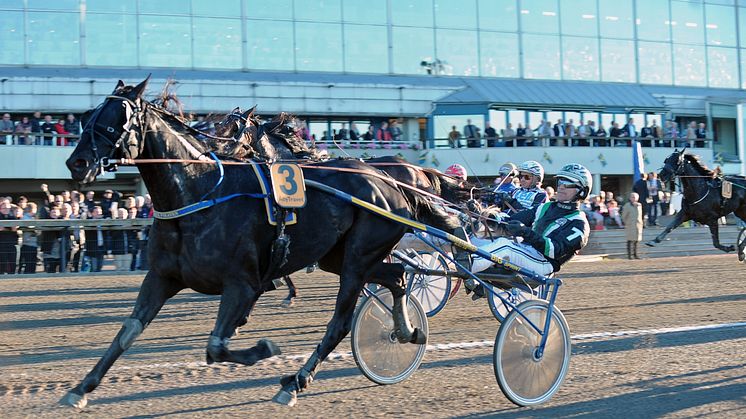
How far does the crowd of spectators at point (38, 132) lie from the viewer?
2058 centimetres

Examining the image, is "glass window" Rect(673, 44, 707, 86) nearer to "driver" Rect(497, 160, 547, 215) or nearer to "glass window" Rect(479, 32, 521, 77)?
"glass window" Rect(479, 32, 521, 77)

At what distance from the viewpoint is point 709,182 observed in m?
14.6

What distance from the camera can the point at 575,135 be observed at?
2720 cm

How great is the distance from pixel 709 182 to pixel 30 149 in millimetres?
15307

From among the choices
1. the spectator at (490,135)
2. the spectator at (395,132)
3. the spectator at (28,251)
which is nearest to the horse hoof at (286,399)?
the spectator at (28,251)

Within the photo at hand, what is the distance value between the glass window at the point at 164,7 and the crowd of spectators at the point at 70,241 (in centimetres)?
1173

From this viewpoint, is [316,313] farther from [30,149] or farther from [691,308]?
[30,149]

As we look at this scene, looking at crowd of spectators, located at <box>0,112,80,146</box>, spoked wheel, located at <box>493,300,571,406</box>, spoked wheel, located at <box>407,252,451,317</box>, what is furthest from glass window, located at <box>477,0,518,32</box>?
spoked wheel, located at <box>493,300,571,406</box>

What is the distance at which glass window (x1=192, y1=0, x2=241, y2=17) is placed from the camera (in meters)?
26.3

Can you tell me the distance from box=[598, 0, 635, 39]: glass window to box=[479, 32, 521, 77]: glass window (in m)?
3.85

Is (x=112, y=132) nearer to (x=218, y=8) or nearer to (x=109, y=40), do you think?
(x=109, y=40)

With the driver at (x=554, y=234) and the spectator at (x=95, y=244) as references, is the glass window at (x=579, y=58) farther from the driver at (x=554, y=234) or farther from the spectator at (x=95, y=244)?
the driver at (x=554, y=234)

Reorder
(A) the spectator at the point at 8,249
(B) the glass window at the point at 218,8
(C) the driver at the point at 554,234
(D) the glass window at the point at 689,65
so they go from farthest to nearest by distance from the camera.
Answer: (D) the glass window at the point at 689,65 → (B) the glass window at the point at 218,8 → (A) the spectator at the point at 8,249 → (C) the driver at the point at 554,234

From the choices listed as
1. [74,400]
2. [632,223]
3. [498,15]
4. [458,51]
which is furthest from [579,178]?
[498,15]
